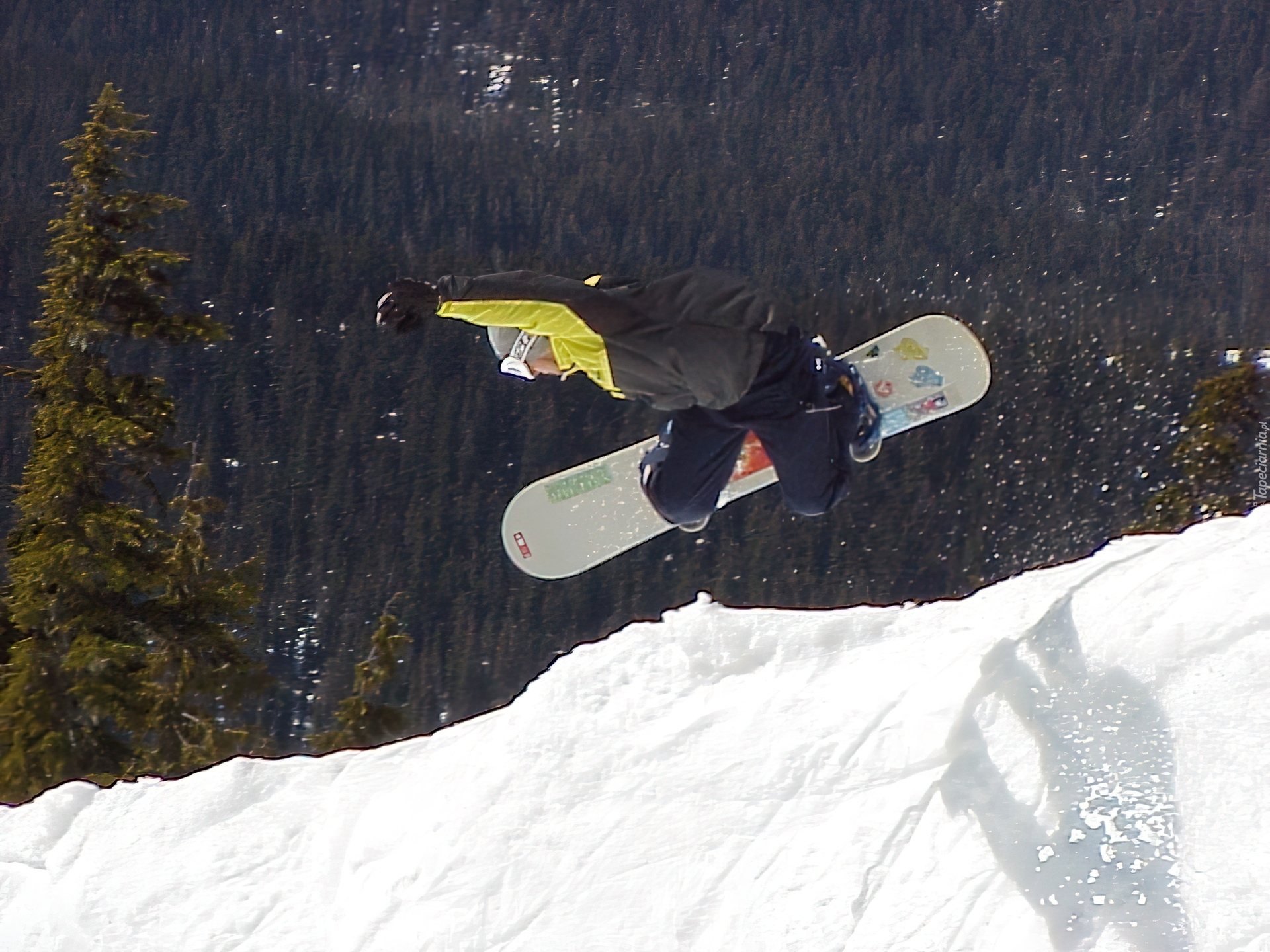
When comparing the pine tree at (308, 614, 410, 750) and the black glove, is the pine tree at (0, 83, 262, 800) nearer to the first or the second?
the pine tree at (308, 614, 410, 750)

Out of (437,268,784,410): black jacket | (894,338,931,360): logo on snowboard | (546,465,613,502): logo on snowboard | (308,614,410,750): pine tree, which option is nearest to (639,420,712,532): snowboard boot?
(437,268,784,410): black jacket

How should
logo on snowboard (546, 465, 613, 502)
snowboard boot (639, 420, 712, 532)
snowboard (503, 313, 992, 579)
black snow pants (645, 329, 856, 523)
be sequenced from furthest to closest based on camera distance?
1. logo on snowboard (546, 465, 613, 502)
2. snowboard (503, 313, 992, 579)
3. snowboard boot (639, 420, 712, 532)
4. black snow pants (645, 329, 856, 523)

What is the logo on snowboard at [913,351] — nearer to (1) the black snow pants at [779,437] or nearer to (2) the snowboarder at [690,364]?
(2) the snowboarder at [690,364]

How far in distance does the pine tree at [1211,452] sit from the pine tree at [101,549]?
473cm

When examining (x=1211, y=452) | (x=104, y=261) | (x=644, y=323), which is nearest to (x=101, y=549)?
(x=104, y=261)

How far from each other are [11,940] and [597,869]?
1.30 meters

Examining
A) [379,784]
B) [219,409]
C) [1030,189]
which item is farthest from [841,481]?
[219,409]

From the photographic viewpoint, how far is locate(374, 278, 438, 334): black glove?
2.19 metres

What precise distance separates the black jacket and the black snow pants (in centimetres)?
12

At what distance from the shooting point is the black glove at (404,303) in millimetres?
2186

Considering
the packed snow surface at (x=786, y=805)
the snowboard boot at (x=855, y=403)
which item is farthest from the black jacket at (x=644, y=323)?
the packed snow surface at (x=786, y=805)

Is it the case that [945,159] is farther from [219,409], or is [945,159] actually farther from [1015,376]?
[219,409]

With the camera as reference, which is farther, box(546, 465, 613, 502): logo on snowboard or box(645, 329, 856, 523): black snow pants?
box(546, 465, 613, 502): logo on snowboard

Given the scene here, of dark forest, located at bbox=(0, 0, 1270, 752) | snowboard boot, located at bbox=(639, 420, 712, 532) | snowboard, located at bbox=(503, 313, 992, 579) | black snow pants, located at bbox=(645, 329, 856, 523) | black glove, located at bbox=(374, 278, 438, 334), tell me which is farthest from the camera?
dark forest, located at bbox=(0, 0, 1270, 752)
